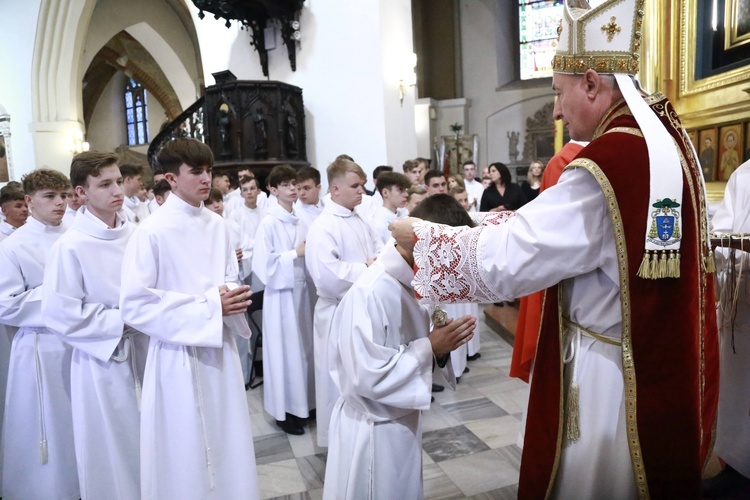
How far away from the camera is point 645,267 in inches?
55.8

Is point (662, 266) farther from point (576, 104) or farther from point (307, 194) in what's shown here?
point (307, 194)

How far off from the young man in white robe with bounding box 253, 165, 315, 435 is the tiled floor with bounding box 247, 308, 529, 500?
0.73 ft

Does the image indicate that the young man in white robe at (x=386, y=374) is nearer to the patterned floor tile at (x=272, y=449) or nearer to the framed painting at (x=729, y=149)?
the patterned floor tile at (x=272, y=449)

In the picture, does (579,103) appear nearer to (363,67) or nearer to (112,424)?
(112,424)

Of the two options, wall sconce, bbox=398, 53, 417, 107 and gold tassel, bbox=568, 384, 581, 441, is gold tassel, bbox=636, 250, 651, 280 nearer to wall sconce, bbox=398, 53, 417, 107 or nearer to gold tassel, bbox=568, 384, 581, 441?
gold tassel, bbox=568, 384, 581, 441

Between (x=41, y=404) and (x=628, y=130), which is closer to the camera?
(x=628, y=130)

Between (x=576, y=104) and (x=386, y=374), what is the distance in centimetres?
104

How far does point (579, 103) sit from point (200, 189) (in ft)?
5.77

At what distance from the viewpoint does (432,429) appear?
403 centimetres

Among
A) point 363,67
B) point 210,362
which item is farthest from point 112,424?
point 363,67

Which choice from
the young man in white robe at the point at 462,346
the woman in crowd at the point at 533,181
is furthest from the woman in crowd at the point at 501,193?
the young man in white robe at the point at 462,346

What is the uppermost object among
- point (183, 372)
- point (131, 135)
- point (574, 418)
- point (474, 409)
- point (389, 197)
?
point (131, 135)

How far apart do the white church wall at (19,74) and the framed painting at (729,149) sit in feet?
47.9

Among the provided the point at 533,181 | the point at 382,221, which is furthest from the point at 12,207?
the point at 533,181
